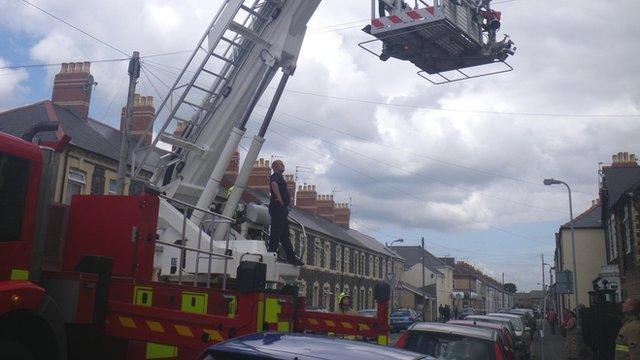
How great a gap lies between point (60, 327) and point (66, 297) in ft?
1.38

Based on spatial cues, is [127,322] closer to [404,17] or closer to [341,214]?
[404,17]

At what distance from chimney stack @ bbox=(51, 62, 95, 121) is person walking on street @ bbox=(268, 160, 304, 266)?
2220cm

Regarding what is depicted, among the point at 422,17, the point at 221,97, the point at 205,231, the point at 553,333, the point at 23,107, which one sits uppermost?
the point at 23,107

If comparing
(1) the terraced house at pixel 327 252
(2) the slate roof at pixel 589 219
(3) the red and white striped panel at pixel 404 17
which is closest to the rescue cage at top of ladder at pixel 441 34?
(3) the red and white striped panel at pixel 404 17

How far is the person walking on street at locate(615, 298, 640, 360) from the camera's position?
872 cm

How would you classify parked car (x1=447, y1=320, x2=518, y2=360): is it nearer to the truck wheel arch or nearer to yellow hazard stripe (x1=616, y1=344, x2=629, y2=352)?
yellow hazard stripe (x1=616, y1=344, x2=629, y2=352)

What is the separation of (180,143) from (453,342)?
15.6ft

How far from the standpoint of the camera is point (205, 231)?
27.4 feet

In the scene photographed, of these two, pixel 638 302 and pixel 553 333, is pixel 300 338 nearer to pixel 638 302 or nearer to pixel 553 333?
pixel 638 302

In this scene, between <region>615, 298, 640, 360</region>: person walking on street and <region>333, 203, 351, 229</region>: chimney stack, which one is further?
<region>333, 203, 351, 229</region>: chimney stack

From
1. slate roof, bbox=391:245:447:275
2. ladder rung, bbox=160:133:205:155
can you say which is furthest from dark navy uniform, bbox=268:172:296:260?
slate roof, bbox=391:245:447:275

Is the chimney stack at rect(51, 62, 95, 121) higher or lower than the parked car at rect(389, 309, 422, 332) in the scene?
higher

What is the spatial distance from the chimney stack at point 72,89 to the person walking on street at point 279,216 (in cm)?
2220

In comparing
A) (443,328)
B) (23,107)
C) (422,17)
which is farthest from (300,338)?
(23,107)
